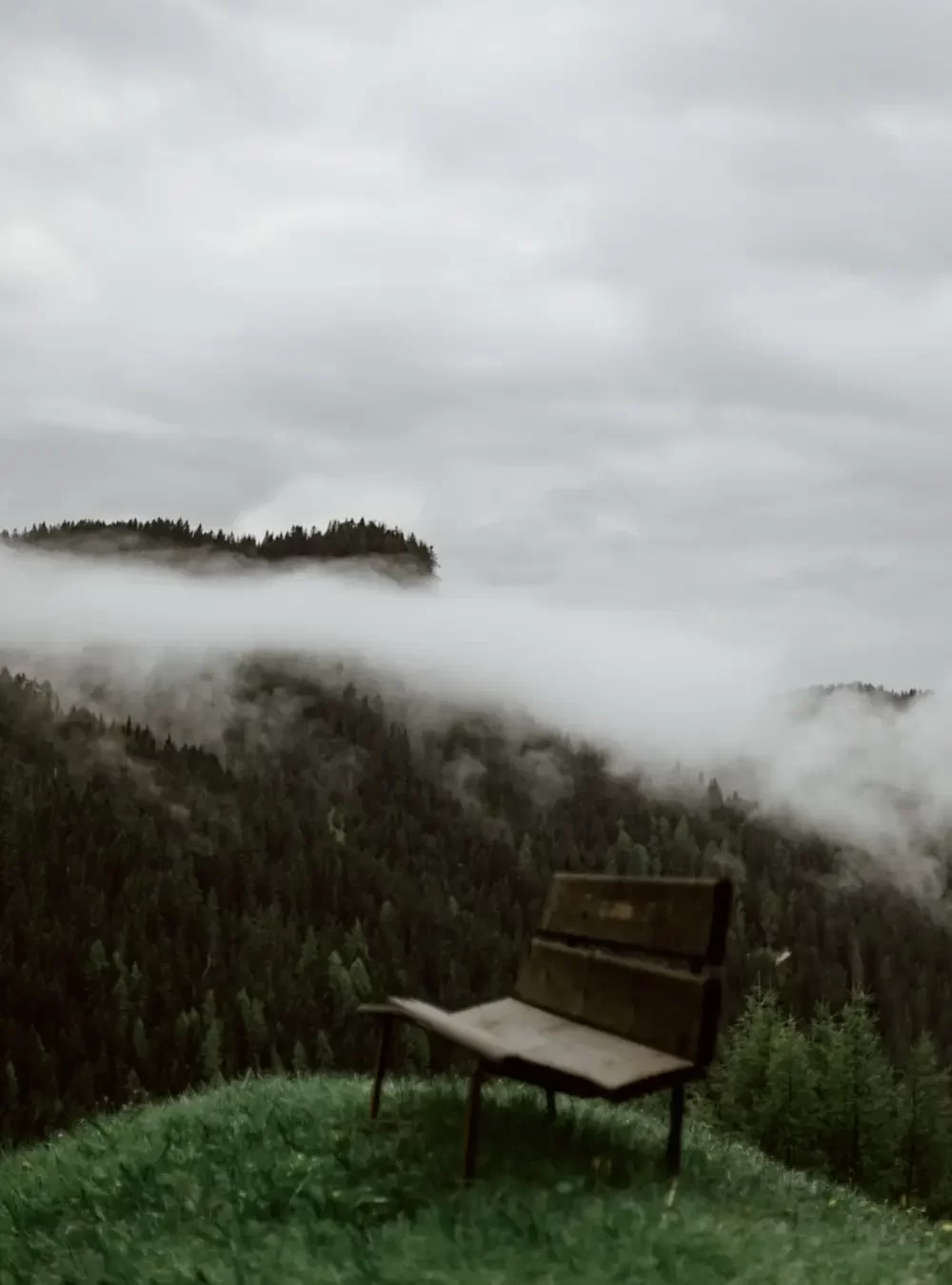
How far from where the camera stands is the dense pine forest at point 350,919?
112 feet

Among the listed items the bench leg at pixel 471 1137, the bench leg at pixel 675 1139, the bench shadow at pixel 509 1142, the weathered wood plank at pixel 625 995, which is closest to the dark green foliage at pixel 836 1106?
the bench shadow at pixel 509 1142

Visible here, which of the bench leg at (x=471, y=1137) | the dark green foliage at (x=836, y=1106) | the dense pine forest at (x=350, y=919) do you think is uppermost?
the bench leg at (x=471, y=1137)

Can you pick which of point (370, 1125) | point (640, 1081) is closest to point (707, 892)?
point (640, 1081)

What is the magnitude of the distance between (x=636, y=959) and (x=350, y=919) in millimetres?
97636

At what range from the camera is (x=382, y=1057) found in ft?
23.0

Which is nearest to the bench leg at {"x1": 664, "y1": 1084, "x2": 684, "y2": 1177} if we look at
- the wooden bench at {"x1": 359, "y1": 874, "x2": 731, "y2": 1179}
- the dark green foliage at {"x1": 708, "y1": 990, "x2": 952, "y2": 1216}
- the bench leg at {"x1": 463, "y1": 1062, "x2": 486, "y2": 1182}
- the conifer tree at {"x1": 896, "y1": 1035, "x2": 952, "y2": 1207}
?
the wooden bench at {"x1": 359, "y1": 874, "x2": 731, "y2": 1179}

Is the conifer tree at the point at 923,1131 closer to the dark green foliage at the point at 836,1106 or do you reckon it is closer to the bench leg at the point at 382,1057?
the dark green foliage at the point at 836,1106

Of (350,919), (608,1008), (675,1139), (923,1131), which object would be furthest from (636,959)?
(350,919)

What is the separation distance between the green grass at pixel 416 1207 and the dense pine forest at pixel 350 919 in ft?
73.0

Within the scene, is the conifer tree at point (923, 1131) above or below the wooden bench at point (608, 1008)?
below

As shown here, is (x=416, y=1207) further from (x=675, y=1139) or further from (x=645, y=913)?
(x=645, y=913)

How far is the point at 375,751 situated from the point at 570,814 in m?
25.1

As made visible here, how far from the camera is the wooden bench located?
5.68 metres

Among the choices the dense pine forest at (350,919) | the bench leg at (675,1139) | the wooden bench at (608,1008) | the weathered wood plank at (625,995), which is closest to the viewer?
the wooden bench at (608,1008)
